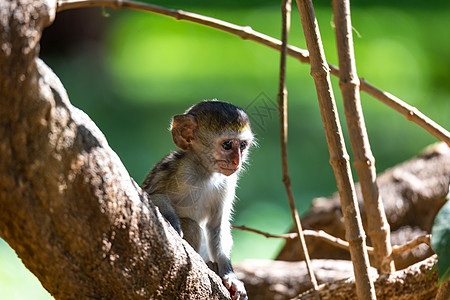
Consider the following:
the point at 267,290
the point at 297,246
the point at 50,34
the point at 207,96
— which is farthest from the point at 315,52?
the point at 50,34

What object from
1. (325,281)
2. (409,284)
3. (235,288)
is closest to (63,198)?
(235,288)

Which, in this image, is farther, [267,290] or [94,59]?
[94,59]

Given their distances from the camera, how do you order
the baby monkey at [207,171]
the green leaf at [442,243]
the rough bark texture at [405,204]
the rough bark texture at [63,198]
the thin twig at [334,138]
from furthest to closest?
the rough bark texture at [405,204] < the baby monkey at [207,171] < the thin twig at [334,138] < the green leaf at [442,243] < the rough bark texture at [63,198]

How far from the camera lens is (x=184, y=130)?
109 inches

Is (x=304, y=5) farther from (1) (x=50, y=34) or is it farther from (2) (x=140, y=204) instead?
(1) (x=50, y=34)

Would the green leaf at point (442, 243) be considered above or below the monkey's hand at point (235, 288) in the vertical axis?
above

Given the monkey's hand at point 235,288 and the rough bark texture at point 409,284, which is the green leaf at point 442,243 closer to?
the rough bark texture at point 409,284

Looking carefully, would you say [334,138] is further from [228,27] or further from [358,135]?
[228,27]

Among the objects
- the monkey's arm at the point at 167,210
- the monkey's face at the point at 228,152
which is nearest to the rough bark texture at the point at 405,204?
the monkey's face at the point at 228,152

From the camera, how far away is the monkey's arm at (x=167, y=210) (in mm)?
2349

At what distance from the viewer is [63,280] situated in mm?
1509

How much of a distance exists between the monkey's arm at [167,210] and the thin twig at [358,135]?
737 mm

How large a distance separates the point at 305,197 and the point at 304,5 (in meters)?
5.21

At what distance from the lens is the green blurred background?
23.5 feet
